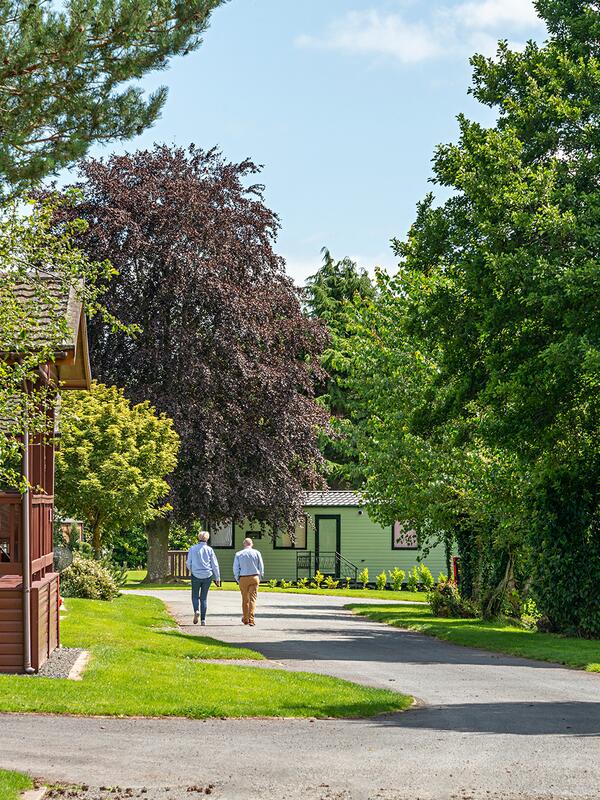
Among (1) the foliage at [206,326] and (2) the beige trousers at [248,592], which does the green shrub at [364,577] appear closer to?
(1) the foliage at [206,326]

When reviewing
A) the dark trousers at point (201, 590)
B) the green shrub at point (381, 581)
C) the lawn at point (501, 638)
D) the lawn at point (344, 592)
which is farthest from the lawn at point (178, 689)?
the green shrub at point (381, 581)

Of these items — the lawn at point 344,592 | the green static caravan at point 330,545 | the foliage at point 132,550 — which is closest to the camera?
the lawn at point 344,592

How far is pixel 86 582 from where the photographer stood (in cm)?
3105

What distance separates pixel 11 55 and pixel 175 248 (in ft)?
98.6

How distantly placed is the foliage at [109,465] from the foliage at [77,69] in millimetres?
17603

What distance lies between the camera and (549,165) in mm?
23500

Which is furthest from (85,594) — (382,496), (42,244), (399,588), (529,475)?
(399,588)

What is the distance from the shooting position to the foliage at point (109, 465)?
33.8m

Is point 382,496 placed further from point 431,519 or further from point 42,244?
point 42,244

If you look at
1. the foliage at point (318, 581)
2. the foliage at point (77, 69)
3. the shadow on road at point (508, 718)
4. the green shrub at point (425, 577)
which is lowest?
the foliage at point (318, 581)

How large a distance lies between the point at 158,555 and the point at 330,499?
34.1 ft

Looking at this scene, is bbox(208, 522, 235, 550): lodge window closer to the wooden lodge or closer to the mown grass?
the wooden lodge

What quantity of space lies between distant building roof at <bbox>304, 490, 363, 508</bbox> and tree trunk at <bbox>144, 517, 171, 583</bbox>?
8209 mm

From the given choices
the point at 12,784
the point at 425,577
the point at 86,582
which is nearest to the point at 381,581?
the point at 425,577
